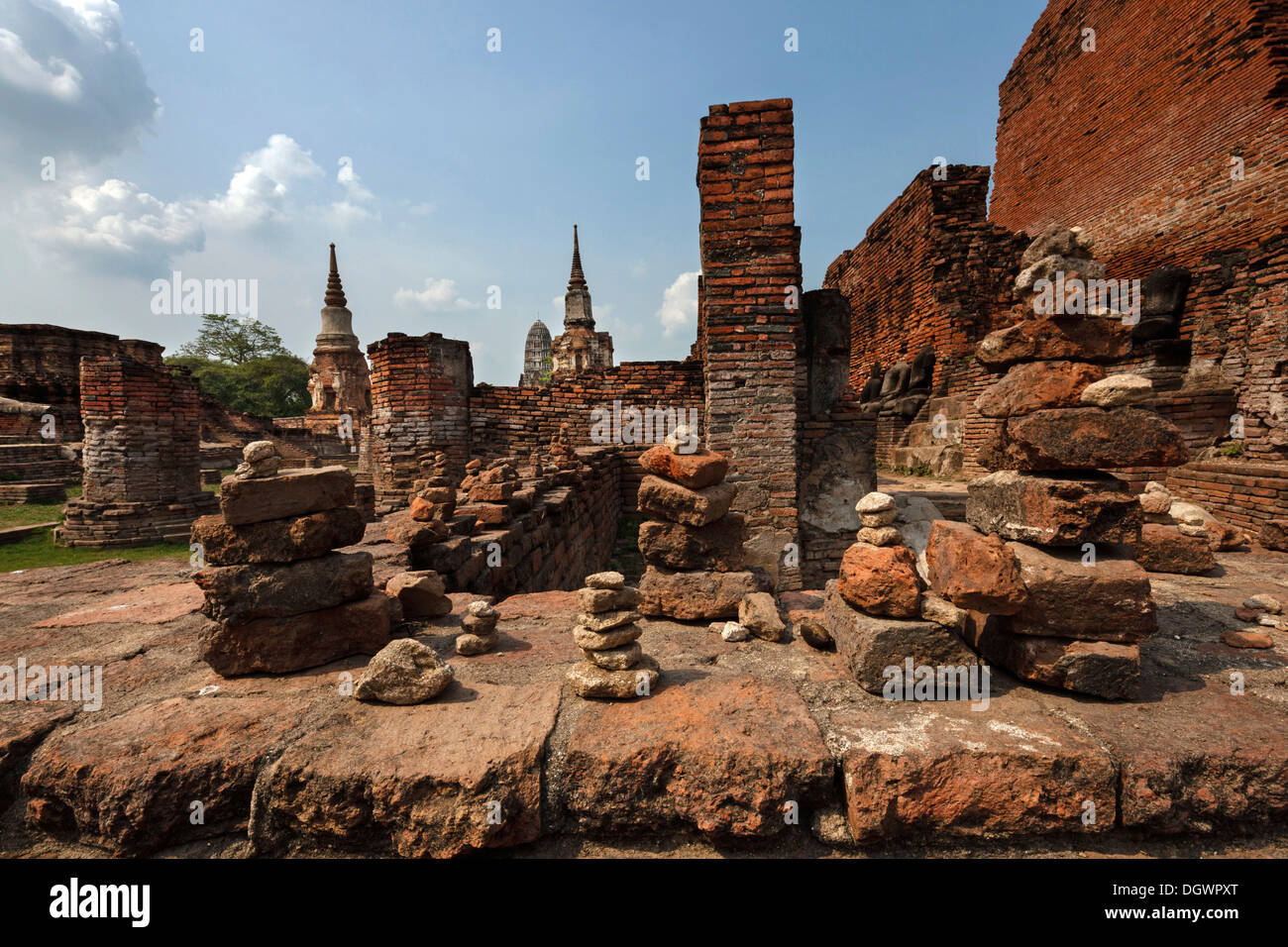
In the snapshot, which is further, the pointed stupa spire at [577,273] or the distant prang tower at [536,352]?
the distant prang tower at [536,352]

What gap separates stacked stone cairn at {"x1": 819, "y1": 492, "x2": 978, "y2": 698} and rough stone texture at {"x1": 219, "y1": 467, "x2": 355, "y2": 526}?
2.44 meters

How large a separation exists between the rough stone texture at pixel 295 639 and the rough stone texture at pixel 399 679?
0.45 metres

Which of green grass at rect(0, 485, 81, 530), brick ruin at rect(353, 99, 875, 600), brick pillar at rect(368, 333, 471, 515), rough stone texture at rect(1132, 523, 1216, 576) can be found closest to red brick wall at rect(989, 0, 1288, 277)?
rough stone texture at rect(1132, 523, 1216, 576)

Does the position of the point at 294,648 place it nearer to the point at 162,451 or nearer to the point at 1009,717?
the point at 1009,717

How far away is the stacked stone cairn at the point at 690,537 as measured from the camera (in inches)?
114

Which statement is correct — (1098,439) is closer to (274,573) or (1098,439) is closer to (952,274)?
(274,573)

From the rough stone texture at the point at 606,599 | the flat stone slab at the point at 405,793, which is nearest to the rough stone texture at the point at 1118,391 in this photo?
the rough stone texture at the point at 606,599

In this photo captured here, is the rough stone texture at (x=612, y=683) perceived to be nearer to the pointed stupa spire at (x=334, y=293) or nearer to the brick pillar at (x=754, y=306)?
the brick pillar at (x=754, y=306)

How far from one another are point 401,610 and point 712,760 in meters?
2.06

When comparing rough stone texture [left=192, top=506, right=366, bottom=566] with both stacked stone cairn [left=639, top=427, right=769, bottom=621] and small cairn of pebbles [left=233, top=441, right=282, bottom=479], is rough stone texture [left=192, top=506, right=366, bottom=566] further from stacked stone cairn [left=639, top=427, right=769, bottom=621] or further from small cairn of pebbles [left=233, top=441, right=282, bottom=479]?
stacked stone cairn [left=639, top=427, right=769, bottom=621]

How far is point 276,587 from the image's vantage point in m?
2.35

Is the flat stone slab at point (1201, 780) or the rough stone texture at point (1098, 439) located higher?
the rough stone texture at point (1098, 439)

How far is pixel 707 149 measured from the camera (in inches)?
211

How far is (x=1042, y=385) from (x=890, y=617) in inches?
50.0
